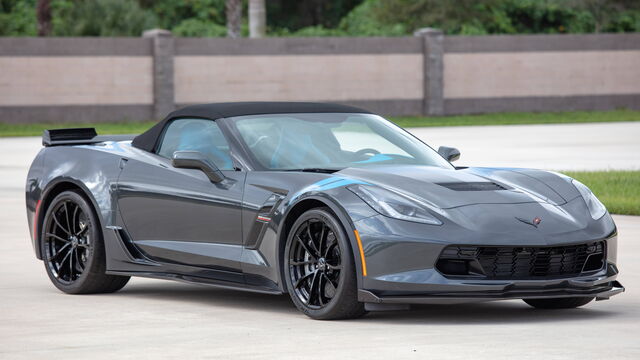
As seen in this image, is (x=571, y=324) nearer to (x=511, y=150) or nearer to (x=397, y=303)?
(x=397, y=303)

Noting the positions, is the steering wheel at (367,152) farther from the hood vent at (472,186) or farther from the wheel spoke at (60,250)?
the wheel spoke at (60,250)

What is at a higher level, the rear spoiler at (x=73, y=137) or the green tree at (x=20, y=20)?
the rear spoiler at (x=73, y=137)

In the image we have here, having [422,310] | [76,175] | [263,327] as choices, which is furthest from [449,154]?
[76,175]

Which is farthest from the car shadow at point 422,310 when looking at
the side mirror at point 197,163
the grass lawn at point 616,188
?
the grass lawn at point 616,188

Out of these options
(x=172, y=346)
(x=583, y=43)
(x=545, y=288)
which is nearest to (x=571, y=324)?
(x=545, y=288)

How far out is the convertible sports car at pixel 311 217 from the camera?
7703 millimetres

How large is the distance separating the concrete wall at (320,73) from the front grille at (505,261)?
114 feet

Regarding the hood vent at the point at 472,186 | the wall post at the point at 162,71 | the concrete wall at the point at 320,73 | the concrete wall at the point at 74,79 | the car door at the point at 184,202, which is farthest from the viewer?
the wall post at the point at 162,71

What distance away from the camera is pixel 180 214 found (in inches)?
351

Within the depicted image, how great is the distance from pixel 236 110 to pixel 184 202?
0.74 m

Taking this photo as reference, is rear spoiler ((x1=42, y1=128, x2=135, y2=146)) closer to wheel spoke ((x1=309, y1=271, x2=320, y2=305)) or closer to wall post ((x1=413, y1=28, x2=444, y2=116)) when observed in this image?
wheel spoke ((x1=309, y1=271, x2=320, y2=305))

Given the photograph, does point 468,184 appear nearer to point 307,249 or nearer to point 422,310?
point 422,310

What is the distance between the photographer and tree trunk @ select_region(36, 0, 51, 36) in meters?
49.2

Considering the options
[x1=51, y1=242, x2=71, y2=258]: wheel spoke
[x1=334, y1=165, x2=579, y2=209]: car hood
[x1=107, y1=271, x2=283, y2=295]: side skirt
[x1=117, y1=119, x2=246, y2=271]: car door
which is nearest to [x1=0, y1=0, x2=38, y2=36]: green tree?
[x1=51, y1=242, x2=71, y2=258]: wheel spoke
